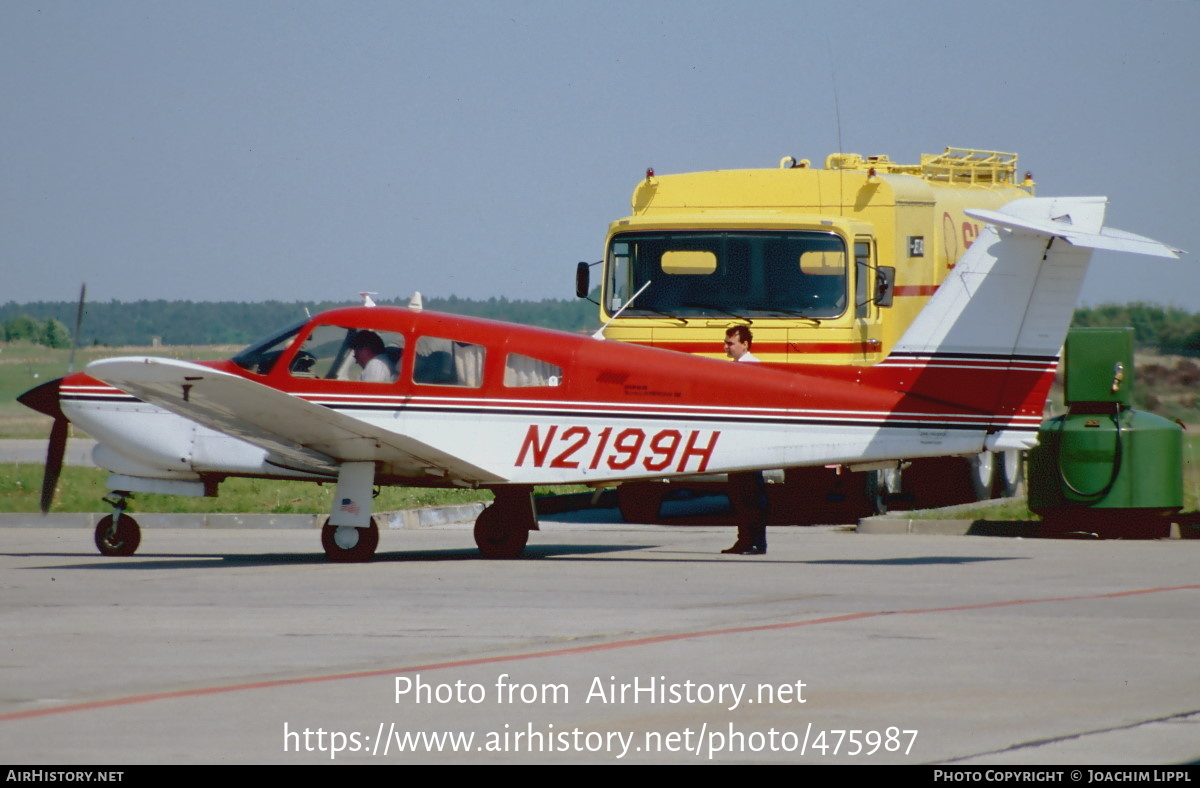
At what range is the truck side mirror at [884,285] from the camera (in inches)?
659

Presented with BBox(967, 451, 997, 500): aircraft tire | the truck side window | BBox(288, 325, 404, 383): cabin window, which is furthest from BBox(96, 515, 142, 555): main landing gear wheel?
BBox(967, 451, 997, 500): aircraft tire

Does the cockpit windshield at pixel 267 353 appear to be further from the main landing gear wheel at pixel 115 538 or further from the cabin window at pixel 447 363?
the main landing gear wheel at pixel 115 538

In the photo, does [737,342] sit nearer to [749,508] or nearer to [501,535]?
[749,508]

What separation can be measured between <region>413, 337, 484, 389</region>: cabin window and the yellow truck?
2.92 metres

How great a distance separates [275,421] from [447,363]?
1.51 meters

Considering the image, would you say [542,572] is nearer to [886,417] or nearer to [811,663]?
[886,417]

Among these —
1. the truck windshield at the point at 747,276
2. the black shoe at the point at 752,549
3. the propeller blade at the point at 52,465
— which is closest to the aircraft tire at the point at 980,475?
the truck windshield at the point at 747,276

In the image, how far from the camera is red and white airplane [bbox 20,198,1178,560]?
1287 cm

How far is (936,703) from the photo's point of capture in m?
6.84

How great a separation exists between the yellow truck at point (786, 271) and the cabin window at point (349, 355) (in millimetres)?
3187

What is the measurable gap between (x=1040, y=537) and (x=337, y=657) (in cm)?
998

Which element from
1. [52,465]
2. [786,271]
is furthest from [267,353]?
[786,271]

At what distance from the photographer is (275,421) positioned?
43.1ft
